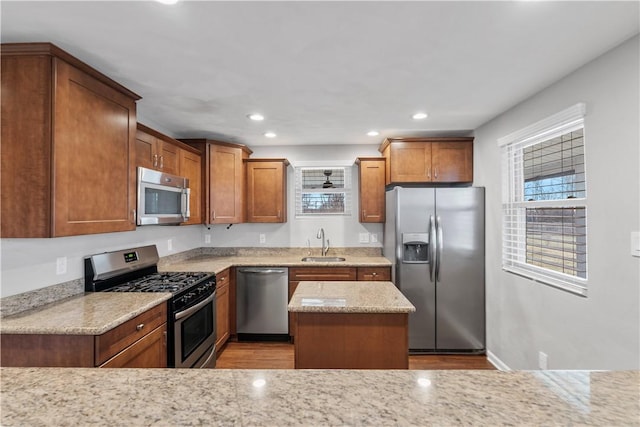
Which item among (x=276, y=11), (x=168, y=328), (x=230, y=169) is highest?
(x=276, y=11)

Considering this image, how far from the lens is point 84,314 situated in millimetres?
1765

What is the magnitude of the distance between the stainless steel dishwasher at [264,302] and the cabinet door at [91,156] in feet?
5.26

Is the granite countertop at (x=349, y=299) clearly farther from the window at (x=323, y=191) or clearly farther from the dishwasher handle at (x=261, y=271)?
the window at (x=323, y=191)

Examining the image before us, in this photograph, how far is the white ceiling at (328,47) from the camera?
145 centimetres

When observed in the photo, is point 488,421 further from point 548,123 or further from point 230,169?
point 230,169

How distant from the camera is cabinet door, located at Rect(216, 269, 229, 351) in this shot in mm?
3219

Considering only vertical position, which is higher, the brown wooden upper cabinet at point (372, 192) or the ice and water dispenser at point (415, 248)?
the brown wooden upper cabinet at point (372, 192)

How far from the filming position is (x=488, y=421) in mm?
660

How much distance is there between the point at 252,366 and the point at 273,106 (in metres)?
2.42

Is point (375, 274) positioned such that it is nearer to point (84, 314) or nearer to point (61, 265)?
point (84, 314)

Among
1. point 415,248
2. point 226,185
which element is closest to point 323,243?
point 415,248

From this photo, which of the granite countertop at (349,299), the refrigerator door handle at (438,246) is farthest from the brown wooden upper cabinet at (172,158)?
the refrigerator door handle at (438,246)

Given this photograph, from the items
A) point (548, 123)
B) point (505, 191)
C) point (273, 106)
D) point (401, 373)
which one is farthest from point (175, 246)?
point (548, 123)

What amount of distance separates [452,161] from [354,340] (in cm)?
252
